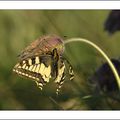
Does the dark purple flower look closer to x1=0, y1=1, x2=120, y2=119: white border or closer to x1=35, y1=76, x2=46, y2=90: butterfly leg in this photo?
x1=0, y1=1, x2=120, y2=119: white border

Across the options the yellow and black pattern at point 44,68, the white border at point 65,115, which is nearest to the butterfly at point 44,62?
the yellow and black pattern at point 44,68
